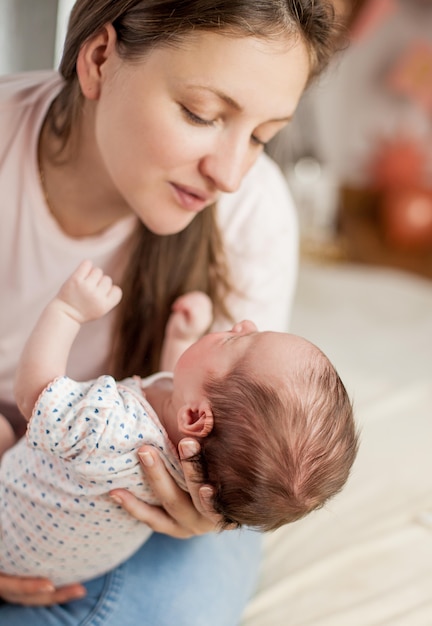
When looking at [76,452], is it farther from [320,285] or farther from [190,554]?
[320,285]

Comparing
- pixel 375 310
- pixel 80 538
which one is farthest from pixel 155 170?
pixel 375 310

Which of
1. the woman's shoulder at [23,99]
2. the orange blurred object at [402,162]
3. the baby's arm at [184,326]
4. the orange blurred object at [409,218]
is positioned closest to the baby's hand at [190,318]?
the baby's arm at [184,326]

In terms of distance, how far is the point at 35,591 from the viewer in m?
1.12

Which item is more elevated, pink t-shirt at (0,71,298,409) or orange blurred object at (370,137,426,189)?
pink t-shirt at (0,71,298,409)

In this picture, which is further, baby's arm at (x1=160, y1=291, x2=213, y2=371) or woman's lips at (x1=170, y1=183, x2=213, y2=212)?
baby's arm at (x1=160, y1=291, x2=213, y2=371)

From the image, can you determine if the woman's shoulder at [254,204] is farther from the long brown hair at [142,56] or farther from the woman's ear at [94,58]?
the woman's ear at [94,58]

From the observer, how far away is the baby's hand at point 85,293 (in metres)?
0.99

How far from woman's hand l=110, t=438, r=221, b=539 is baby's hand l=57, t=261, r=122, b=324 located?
7.1 inches

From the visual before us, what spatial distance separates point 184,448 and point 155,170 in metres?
0.38

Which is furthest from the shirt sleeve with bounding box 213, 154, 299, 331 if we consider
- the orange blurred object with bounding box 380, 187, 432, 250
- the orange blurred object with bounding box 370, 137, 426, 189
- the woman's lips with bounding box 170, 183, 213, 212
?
the orange blurred object with bounding box 370, 137, 426, 189

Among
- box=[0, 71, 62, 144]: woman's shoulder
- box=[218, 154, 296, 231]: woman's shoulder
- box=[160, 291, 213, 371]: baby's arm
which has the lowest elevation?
box=[160, 291, 213, 371]: baby's arm

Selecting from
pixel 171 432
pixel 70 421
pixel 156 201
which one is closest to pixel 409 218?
pixel 156 201

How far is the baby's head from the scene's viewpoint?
3.01 feet

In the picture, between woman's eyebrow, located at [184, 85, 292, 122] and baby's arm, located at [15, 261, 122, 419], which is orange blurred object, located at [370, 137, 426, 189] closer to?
woman's eyebrow, located at [184, 85, 292, 122]
